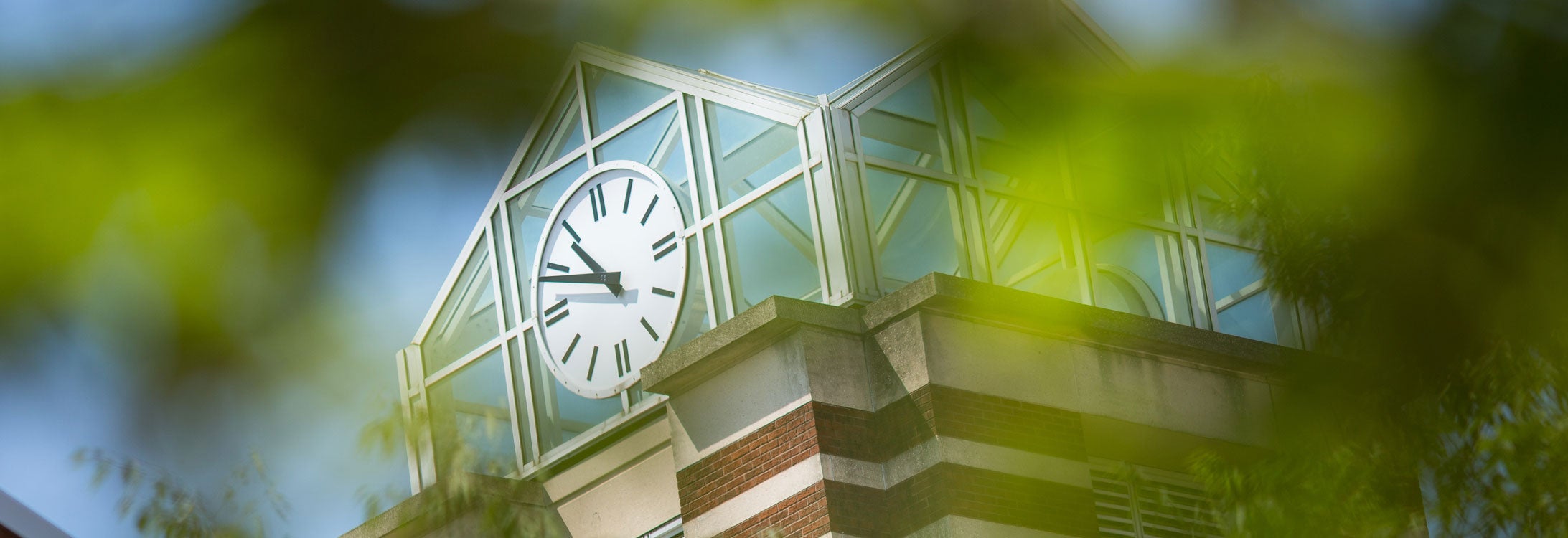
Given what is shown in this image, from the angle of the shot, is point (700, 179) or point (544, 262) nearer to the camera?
point (700, 179)

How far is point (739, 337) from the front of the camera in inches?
446

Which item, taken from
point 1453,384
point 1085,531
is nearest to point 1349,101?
point 1453,384

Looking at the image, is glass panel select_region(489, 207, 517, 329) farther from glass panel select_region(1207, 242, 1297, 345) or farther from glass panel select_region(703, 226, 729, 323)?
glass panel select_region(1207, 242, 1297, 345)

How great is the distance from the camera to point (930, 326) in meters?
11.3

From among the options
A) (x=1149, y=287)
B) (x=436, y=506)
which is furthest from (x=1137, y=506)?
(x=436, y=506)

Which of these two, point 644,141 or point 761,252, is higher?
point 644,141

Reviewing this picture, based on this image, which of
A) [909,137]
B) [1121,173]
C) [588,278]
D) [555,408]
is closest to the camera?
[1121,173]

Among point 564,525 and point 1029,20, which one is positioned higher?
point 564,525

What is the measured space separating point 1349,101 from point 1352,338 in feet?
3.87

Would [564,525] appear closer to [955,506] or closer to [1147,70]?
[955,506]

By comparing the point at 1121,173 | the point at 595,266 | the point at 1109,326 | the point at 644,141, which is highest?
the point at 644,141

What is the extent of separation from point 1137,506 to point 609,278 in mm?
5006

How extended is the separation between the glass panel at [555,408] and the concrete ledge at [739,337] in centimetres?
238

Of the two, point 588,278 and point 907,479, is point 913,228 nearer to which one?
point 907,479
